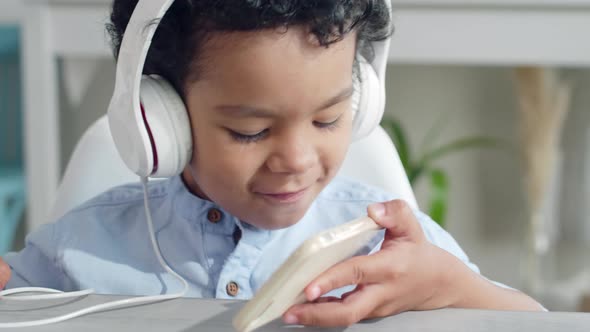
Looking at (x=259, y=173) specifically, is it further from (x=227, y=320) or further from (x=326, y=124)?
(x=227, y=320)

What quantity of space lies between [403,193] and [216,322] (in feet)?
2.04

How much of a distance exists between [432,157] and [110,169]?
1.14 m

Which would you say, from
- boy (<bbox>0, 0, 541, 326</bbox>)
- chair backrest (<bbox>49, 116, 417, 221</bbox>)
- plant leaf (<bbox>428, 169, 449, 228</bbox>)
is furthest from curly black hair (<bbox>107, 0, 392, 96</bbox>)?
plant leaf (<bbox>428, 169, 449, 228</bbox>)

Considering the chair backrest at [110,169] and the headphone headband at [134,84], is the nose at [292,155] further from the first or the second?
the chair backrest at [110,169]

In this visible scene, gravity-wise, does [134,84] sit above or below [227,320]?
above

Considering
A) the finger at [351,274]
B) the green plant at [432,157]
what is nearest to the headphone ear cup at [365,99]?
the finger at [351,274]

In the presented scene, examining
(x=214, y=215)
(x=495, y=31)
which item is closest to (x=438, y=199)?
(x=495, y=31)

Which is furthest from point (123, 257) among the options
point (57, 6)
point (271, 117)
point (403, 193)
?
point (57, 6)

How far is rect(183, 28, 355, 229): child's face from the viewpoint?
0.63m

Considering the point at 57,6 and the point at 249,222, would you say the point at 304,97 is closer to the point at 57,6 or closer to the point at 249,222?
the point at 249,222

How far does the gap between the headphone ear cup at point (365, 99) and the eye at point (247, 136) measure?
139 millimetres

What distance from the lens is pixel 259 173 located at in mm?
676

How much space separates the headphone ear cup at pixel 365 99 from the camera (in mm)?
761

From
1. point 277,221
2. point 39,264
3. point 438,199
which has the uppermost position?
point 277,221
